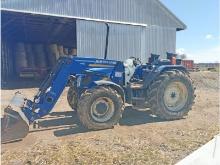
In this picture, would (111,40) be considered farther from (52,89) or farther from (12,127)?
(12,127)

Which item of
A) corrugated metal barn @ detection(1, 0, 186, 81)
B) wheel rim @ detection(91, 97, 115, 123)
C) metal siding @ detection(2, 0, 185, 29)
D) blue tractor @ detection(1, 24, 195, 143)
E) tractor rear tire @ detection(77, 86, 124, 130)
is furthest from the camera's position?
corrugated metal barn @ detection(1, 0, 186, 81)

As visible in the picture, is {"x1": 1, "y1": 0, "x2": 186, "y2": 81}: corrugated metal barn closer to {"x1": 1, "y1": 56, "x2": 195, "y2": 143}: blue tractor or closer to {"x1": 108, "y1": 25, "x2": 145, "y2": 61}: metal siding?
{"x1": 108, "y1": 25, "x2": 145, "y2": 61}: metal siding

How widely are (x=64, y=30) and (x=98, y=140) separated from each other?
18.3 meters

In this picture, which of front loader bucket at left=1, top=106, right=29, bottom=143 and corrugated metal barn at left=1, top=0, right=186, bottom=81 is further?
corrugated metal barn at left=1, top=0, right=186, bottom=81

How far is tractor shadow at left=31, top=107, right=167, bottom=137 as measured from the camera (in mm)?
7246

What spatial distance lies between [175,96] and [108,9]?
10.0 meters

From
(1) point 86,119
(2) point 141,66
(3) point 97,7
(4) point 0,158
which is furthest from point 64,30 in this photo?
(4) point 0,158

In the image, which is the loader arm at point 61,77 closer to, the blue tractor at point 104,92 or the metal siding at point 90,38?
the blue tractor at point 104,92

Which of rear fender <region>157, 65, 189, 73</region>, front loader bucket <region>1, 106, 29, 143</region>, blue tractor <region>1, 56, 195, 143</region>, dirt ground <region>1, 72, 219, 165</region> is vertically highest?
rear fender <region>157, 65, 189, 73</region>

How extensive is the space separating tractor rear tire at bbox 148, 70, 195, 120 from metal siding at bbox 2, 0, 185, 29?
9505 mm

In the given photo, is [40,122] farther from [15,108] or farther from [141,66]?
[141,66]

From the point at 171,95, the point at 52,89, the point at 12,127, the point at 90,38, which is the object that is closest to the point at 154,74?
the point at 171,95

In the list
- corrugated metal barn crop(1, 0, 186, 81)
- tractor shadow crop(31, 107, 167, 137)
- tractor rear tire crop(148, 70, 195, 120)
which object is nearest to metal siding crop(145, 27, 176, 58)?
corrugated metal barn crop(1, 0, 186, 81)

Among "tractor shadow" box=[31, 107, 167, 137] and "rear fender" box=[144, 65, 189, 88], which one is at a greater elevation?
"rear fender" box=[144, 65, 189, 88]
